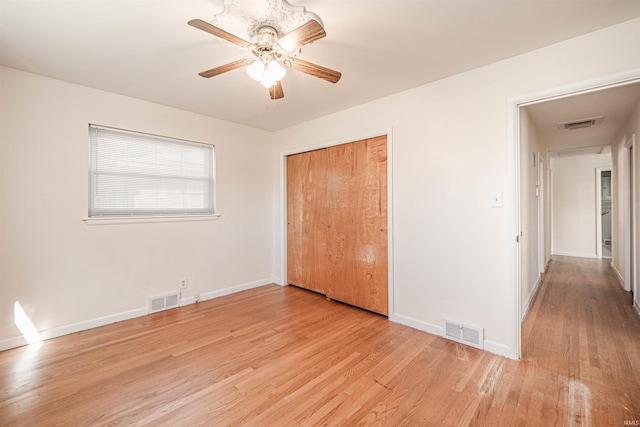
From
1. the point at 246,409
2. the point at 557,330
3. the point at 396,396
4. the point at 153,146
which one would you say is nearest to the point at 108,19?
the point at 153,146

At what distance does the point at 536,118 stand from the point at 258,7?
133 inches

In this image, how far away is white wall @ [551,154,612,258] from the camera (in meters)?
6.04

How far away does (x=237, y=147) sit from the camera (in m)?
3.97

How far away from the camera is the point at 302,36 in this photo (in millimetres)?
1521

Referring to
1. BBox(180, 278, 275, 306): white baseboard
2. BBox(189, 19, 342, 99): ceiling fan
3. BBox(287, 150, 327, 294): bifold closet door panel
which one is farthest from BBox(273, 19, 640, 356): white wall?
BBox(180, 278, 275, 306): white baseboard

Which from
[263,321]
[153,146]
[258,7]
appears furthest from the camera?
[153,146]

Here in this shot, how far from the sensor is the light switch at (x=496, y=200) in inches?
89.1

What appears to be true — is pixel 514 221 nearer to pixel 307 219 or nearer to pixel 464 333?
pixel 464 333

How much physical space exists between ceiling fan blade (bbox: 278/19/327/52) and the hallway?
256 cm

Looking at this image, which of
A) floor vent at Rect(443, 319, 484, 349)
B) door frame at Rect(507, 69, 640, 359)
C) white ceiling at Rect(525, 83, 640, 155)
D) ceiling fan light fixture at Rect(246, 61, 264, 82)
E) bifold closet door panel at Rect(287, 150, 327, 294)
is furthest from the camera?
bifold closet door panel at Rect(287, 150, 327, 294)

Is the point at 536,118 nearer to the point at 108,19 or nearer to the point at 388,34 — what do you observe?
the point at 388,34

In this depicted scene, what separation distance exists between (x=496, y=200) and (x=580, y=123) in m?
2.36

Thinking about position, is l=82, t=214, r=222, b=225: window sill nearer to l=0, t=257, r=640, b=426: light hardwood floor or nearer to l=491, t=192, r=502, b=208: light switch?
l=0, t=257, r=640, b=426: light hardwood floor

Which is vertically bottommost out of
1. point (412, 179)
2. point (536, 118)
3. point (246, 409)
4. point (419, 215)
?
point (246, 409)
